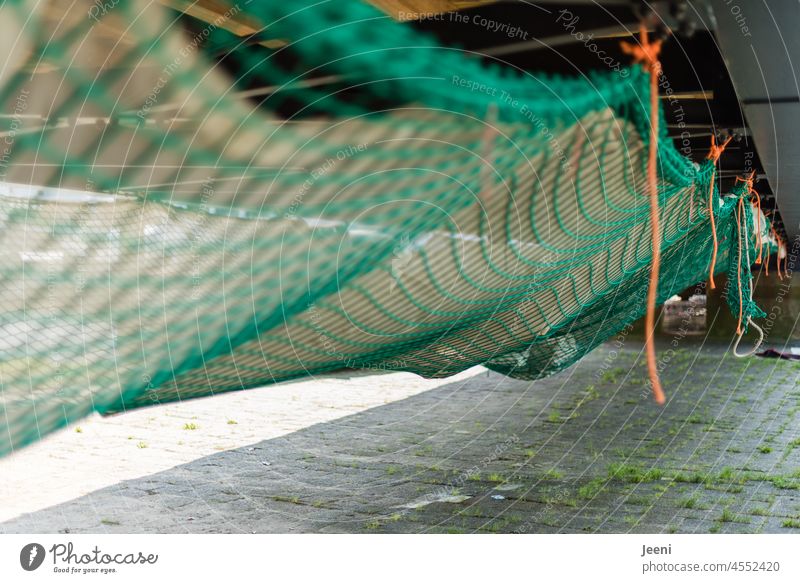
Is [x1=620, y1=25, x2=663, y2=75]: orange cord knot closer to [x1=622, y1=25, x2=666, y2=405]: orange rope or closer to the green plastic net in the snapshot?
[x1=622, y1=25, x2=666, y2=405]: orange rope

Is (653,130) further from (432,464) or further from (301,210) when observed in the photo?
(432,464)

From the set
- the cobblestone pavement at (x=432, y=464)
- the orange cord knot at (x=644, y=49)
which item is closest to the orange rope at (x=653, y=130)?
the orange cord knot at (x=644, y=49)

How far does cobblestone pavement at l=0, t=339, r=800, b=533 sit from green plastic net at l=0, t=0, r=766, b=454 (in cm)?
33

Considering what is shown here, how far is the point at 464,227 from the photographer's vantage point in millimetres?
1544

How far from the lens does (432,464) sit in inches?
82.6

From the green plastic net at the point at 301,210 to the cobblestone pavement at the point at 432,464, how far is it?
33cm

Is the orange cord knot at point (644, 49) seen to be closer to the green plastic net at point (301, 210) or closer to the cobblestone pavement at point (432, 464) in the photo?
the green plastic net at point (301, 210)

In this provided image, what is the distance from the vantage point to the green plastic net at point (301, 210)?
1.25 metres

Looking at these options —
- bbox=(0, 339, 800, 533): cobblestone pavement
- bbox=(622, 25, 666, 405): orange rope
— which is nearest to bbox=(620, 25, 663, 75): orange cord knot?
bbox=(622, 25, 666, 405): orange rope

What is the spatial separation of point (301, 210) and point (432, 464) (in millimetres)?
850

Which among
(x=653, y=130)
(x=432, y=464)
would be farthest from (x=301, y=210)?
(x=432, y=464)

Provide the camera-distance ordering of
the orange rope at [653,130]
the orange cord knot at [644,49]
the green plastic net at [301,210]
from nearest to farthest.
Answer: the green plastic net at [301,210], the orange rope at [653,130], the orange cord knot at [644,49]

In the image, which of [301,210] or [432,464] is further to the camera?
[432,464]

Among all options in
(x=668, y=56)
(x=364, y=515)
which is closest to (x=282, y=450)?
(x=364, y=515)
